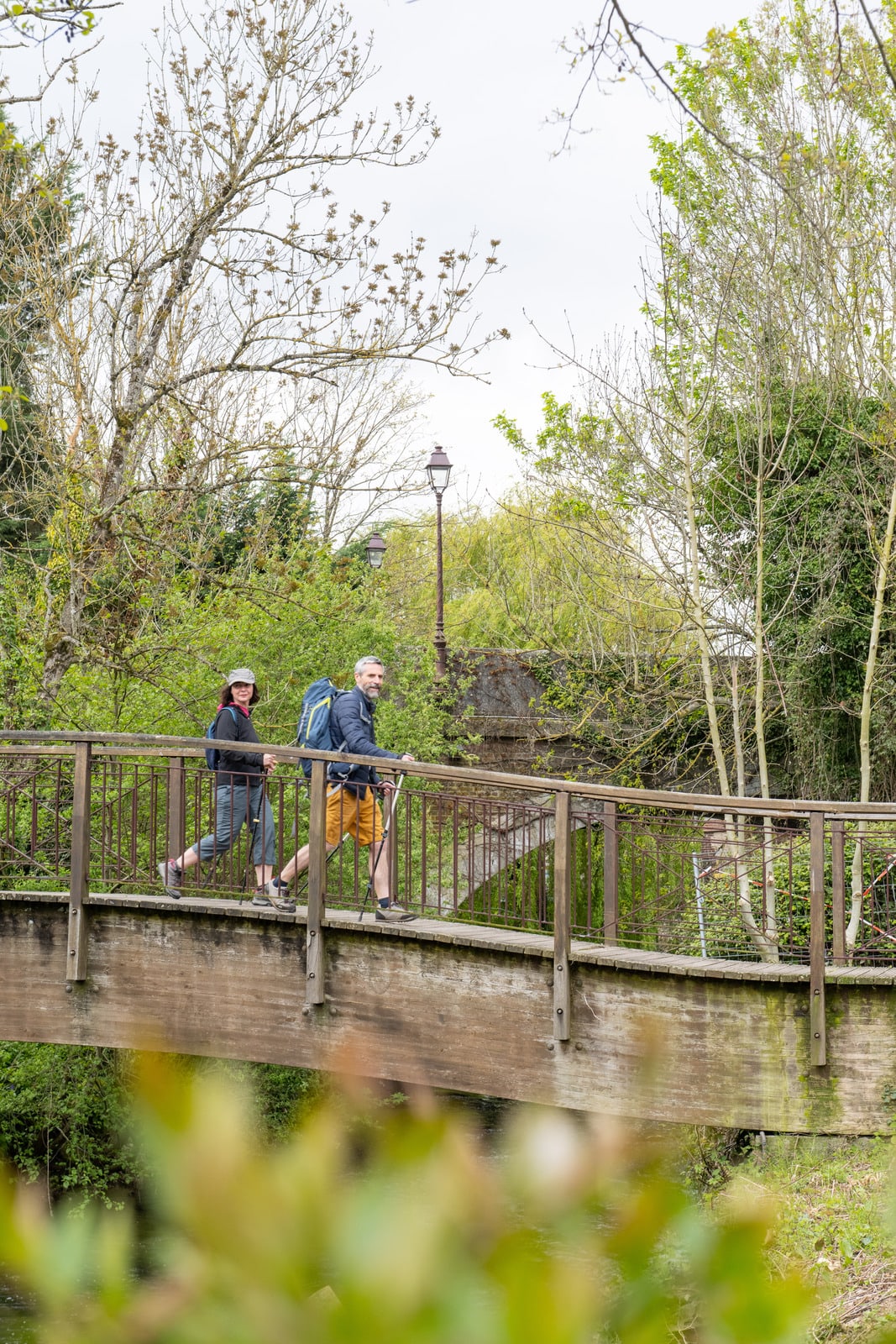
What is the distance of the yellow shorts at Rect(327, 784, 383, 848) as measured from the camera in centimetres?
948

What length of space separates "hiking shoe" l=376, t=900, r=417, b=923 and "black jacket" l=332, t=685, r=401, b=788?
87cm

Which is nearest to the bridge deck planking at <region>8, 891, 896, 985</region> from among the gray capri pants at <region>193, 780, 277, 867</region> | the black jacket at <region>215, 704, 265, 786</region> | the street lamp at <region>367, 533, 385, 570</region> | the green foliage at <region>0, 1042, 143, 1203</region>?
the gray capri pants at <region>193, 780, 277, 867</region>

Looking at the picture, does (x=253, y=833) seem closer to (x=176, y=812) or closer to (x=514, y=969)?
(x=176, y=812)

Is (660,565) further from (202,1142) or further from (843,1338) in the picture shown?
(202,1142)

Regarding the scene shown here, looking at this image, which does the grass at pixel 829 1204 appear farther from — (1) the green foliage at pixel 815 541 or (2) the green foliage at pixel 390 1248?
(1) the green foliage at pixel 815 541

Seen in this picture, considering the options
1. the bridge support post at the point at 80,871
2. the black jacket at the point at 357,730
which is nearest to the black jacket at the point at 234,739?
the black jacket at the point at 357,730

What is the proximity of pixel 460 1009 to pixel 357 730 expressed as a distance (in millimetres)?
2025

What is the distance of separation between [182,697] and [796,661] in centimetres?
768

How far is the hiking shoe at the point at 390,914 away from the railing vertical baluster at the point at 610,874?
134 centimetres

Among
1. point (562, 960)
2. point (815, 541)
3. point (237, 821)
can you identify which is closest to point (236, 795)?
point (237, 821)

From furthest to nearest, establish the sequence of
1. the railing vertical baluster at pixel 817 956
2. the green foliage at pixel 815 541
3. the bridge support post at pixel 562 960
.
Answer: the green foliage at pixel 815 541
the bridge support post at pixel 562 960
the railing vertical baluster at pixel 817 956

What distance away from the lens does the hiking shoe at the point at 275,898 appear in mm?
9492

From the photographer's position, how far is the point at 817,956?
27.5 ft

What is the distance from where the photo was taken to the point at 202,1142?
38.5 inches
